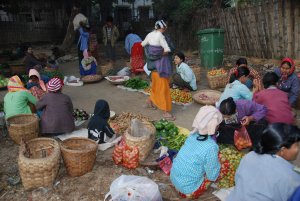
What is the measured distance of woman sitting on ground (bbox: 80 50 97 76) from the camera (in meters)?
9.50

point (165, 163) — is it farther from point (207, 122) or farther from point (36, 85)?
point (36, 85)

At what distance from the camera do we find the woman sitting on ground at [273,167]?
88.0 inches

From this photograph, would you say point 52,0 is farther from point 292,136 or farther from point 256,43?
point 292,136

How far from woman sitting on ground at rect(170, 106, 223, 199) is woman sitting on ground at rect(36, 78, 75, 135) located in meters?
2.36

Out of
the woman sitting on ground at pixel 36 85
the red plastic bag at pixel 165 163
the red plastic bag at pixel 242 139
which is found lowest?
the red plastic bag at pixel 165 163

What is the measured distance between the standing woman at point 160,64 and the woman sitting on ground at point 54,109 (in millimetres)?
1824

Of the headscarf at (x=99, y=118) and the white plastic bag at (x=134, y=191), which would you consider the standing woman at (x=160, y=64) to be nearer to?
the headscarf at (x=99, y=118)

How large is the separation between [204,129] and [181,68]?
4.49 m

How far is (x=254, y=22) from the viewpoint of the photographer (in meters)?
10.8

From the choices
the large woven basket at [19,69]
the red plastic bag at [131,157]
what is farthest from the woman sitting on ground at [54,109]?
the large woven basket at [19,69]

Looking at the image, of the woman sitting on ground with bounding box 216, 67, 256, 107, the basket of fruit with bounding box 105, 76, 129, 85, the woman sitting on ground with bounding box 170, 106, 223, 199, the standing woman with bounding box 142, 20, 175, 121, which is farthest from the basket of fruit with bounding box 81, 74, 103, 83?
the woman sitting on ground with bounding box 170, 106, 223, 199

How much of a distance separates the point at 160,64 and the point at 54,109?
2.10 meters

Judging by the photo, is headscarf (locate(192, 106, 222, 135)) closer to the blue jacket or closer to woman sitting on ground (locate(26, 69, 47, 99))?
the blue jacket

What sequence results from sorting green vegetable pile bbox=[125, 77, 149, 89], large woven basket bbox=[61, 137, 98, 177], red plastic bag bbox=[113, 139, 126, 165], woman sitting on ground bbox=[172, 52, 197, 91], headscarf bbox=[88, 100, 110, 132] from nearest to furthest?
large woven basket bbox=[61, 137, 98, 177] < red plastic bag bbox=[113, 139, 126, 165] < headscarf bbox=[88, 100, 110, 132] < woman sitting on ground bbox=[172, 52, 197, 91] < green vegetable pile bbox=[125, 77, 149, 89]
